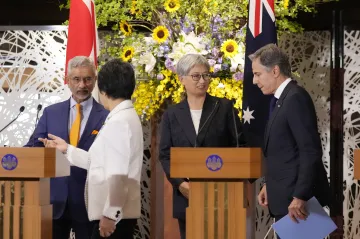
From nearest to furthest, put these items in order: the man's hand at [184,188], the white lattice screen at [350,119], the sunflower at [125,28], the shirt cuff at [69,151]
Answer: the shirt cuff at [69,151] < the man's hand at [184,188] < the sunflower at [125,28] < the white lattice screen at [350,119]

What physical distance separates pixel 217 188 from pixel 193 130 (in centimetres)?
82

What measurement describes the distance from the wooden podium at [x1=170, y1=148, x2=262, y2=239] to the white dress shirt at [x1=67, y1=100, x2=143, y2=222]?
22cm

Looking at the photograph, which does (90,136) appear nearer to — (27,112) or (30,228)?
(30,228)

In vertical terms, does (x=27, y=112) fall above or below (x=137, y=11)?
below

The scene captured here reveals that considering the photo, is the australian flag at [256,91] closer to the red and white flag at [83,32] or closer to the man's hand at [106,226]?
the red and white flag at [83,32]

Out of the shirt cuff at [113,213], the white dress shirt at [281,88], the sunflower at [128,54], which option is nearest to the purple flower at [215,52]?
the sunflower at [128,54]

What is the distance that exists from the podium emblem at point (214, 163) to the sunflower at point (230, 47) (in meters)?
1.70

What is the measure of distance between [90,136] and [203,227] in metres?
0.98

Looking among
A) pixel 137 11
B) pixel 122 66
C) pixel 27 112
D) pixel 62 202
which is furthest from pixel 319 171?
pixel 27 112

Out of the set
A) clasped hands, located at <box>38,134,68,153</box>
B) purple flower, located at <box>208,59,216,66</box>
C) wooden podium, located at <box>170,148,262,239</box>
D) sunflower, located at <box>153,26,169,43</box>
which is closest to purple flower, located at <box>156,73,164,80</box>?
sunflower, located at <box>153,26,169,43</box>

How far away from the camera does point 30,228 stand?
3688mm

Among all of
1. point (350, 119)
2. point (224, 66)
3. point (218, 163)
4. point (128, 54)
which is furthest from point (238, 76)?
point (218, 163)

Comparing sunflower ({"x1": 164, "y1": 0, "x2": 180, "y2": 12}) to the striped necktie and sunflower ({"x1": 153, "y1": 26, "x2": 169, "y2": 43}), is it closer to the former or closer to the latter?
sunflower ({"x1": 153, "y1": 26, "x2": 169, "y2": 43})

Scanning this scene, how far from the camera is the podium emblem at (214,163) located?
145 inches
